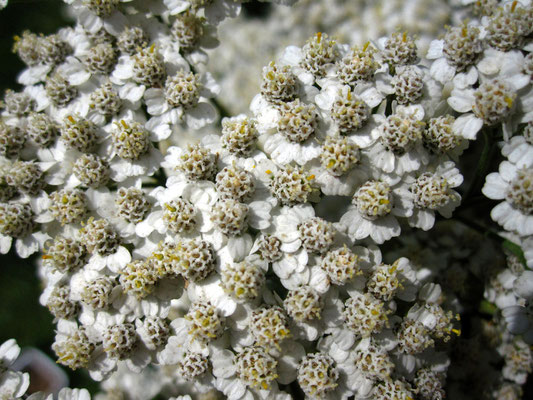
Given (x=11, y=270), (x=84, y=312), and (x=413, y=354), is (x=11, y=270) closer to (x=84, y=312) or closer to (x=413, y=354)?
(x=84, y=312)

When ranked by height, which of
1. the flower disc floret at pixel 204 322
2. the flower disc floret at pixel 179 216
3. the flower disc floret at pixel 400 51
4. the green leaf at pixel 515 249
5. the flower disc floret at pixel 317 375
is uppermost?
the flower disc floret at pixel 400 51

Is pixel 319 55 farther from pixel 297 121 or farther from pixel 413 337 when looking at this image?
pixel 413 337

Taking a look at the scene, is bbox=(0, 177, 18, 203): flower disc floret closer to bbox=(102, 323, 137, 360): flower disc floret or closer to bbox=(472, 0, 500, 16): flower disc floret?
bbox=(102, 323, 137, 360): flower disc floret

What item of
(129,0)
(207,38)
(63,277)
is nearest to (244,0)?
(207,38)

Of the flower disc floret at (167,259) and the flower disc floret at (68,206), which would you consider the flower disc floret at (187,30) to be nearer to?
the flower disc floret at (68,206)

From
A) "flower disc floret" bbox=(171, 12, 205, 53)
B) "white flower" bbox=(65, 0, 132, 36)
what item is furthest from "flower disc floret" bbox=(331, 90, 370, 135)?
"white flower" bbox=(65, 0, 132, 36)

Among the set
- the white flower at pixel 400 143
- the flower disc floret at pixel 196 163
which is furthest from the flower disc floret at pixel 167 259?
the white flower at pixel 400 143
